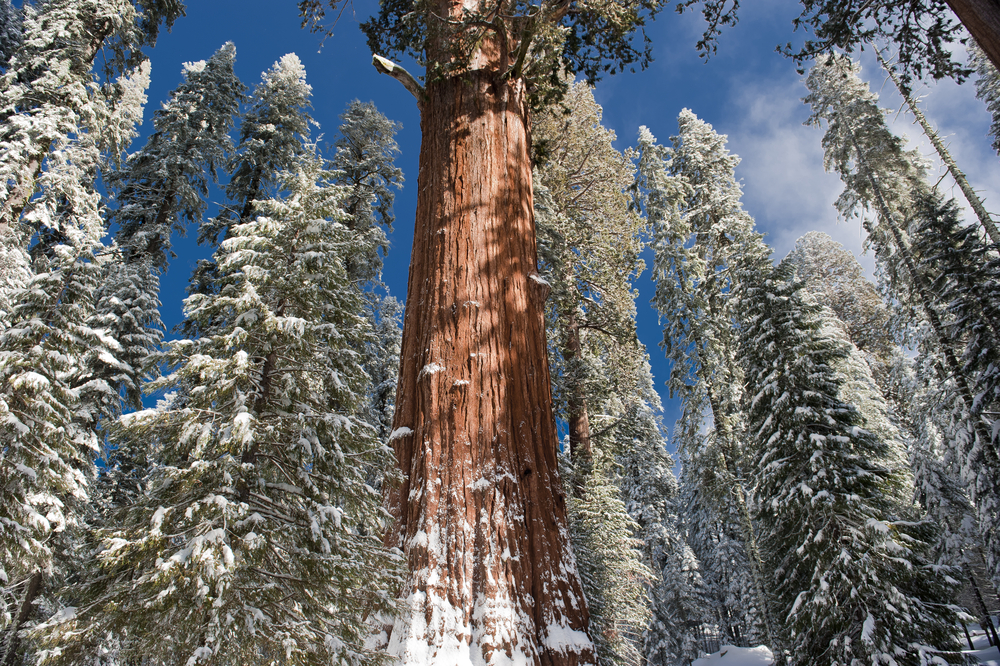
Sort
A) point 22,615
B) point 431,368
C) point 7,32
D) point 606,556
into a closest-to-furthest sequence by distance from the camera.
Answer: point 431,368
point 22,615
point 606,556
point 7,32

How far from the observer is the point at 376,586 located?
9.04 ft

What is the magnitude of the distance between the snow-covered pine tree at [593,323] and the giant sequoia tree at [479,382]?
5.21m

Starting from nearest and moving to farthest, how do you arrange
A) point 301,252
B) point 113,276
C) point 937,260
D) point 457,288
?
point 457,288
point 301,252
point 937,260
point 113,276

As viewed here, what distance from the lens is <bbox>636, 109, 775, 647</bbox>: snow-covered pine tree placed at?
12.4m

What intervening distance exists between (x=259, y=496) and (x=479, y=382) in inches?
90.6

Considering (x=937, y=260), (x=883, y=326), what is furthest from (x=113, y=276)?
(x=883, y=326)

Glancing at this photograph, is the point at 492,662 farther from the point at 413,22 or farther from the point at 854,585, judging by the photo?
the point at 854,585

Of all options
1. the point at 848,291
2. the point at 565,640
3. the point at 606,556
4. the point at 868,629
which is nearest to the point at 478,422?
the point at 565,640

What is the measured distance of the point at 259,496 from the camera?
152 inches

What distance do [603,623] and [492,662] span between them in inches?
307

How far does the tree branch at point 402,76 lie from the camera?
4.20 meters

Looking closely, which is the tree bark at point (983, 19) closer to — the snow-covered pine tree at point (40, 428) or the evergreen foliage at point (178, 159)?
the snow-covered pine tree at point (40, 428)

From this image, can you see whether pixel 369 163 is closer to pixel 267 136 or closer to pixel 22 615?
pixel 267 136

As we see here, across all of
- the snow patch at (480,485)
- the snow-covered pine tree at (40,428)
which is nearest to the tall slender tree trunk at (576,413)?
the snow patch at (480,485)
